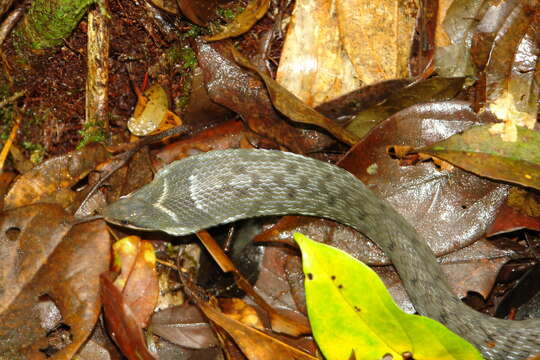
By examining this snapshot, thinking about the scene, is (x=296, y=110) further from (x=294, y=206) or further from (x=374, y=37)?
(x=374, y=37)

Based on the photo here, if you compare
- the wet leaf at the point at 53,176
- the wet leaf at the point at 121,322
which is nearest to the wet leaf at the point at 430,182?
the wet leaf at the point at 121,322

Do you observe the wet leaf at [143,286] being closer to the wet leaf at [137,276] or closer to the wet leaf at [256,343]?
the wet leaf at [137,276]

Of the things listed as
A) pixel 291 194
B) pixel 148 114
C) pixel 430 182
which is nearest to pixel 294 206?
pixel 291 194

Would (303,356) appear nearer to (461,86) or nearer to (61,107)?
(461,86)

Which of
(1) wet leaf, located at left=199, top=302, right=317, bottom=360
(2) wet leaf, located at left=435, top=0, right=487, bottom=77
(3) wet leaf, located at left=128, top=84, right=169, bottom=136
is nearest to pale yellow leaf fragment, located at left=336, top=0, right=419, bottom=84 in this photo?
(2) wet leaf, located at left=435, top=0, right=487, bottom=77

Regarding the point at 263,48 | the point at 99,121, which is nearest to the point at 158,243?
the point at 99,121

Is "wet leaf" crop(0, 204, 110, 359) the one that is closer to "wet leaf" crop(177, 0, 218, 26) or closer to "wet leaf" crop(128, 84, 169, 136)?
"wet leaf" crop(128, 84, 169, 136)
